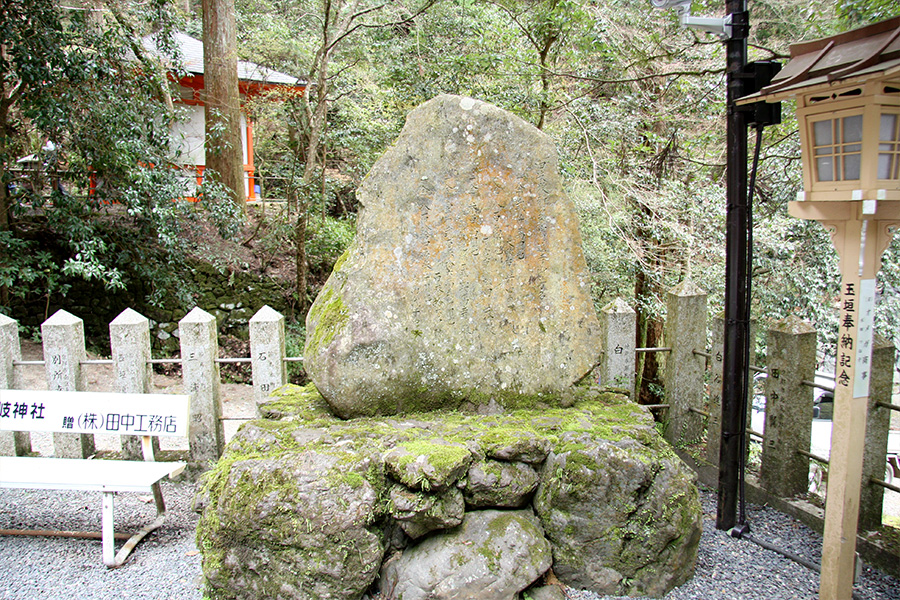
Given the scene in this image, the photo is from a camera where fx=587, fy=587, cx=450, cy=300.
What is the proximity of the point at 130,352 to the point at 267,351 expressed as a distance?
3.49ft

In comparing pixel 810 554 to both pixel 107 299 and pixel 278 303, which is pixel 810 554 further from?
pixel 107 299

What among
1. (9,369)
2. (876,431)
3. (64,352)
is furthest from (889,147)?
(9,369)

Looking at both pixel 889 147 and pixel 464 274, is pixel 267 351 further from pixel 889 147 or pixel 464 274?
pixel 889 147

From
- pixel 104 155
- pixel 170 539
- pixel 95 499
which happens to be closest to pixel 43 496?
pixel 95 499

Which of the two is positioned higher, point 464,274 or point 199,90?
point 199,90

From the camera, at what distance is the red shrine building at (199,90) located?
408 inches

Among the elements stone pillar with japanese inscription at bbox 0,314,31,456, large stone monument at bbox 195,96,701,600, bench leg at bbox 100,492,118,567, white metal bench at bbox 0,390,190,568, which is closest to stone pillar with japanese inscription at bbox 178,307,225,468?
white metal bench at bbox 0,390,190,568

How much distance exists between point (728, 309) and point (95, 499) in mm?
4844

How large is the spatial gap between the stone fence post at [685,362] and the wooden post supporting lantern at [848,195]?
178cm

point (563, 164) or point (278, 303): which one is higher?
point (563, 164)

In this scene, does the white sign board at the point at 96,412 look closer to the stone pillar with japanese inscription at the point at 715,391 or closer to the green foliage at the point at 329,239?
the stone pillar with japanese inscription at the point at 715,391

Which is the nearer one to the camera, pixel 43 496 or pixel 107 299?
pixel 43 496

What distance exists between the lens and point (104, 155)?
711 cm

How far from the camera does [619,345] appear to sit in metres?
4.61
